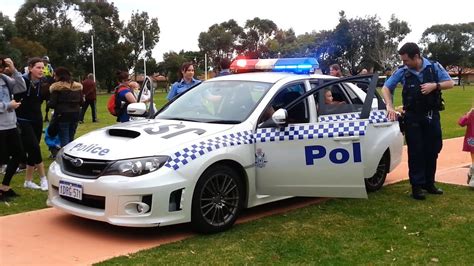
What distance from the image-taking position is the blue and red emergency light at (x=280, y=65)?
256 inches

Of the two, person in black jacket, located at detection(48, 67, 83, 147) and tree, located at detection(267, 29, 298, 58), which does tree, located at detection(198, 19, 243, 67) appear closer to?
tree, located at detection(267, 29, 298, 58)

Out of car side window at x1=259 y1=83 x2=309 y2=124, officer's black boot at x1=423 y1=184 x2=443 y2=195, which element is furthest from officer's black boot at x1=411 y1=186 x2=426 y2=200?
car side window at x1=259 y1=83 x2=309 y2=124

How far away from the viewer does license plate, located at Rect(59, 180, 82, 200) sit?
16.0ft

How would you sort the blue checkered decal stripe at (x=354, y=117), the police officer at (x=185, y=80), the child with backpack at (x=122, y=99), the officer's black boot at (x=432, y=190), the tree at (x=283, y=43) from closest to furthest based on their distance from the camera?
the blue checkered decal stripe at (x=354, y=117)
the officer's black boot at (x=432, y=190)
the child with backpack at (x=122, y=99)
the police officer at (x=185, y=80)
the tree at (x=283, y=43)

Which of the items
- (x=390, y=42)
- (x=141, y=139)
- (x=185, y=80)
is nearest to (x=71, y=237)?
(x=141, y=139)

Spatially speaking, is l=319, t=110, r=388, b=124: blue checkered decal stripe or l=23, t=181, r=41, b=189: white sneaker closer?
l=319, t=110, r=388, b=124: blue checkered decal stripe

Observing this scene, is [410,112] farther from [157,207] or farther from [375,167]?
[157,207]

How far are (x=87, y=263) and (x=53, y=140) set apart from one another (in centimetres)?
579

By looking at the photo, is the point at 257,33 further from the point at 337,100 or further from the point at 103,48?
the point at 337,100

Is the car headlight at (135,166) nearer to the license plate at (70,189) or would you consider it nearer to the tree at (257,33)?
the license plate at (70,189)

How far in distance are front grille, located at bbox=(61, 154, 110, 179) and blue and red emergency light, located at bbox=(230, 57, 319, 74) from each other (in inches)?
111

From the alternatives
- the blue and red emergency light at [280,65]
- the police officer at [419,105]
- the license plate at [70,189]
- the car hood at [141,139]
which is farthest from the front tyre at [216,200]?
the police officer at [419,105]

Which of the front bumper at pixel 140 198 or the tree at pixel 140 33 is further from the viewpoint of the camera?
the tree at pixel 140 33

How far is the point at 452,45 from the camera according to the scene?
314 ft
